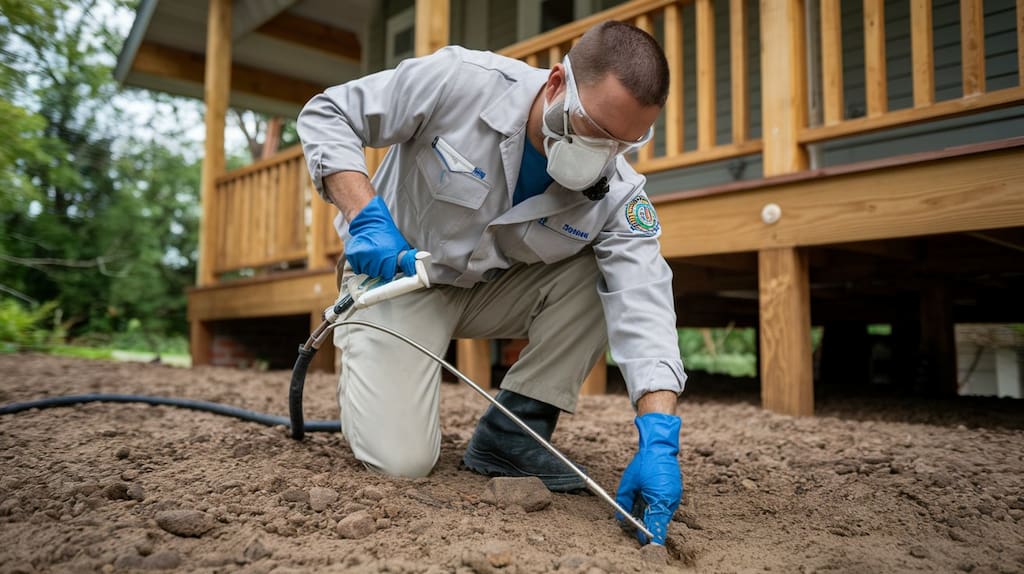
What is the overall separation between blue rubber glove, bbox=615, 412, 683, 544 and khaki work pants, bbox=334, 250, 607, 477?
42cm

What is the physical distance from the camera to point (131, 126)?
1641cm

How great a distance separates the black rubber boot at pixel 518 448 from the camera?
2041 millimetres

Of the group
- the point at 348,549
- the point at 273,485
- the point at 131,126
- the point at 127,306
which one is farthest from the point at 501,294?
the point at 131,126

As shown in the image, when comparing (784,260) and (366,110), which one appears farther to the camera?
(784,260)

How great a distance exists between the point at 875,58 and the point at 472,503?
2.34 meters

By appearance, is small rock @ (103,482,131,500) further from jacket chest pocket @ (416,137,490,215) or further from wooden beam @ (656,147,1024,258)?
wooden beam @ (656,147,1024,258)

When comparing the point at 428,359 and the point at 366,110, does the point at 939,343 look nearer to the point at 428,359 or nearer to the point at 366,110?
the point at 428,359

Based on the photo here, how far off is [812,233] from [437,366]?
1626mm

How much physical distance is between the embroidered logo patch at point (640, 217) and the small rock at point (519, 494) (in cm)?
73

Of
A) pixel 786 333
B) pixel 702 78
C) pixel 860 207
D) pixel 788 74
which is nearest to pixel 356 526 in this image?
pixel 786 333

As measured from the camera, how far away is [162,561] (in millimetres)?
1288

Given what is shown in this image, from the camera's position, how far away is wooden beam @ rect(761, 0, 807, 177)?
3008 mm

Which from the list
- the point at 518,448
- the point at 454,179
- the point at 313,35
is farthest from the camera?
the point at 313,35

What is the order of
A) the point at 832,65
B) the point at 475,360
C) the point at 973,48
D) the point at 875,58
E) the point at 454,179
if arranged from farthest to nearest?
the point at 475,360 → the point at 832,65 → the point at 875,58 → the point at 973,48 → the point at 454,179
